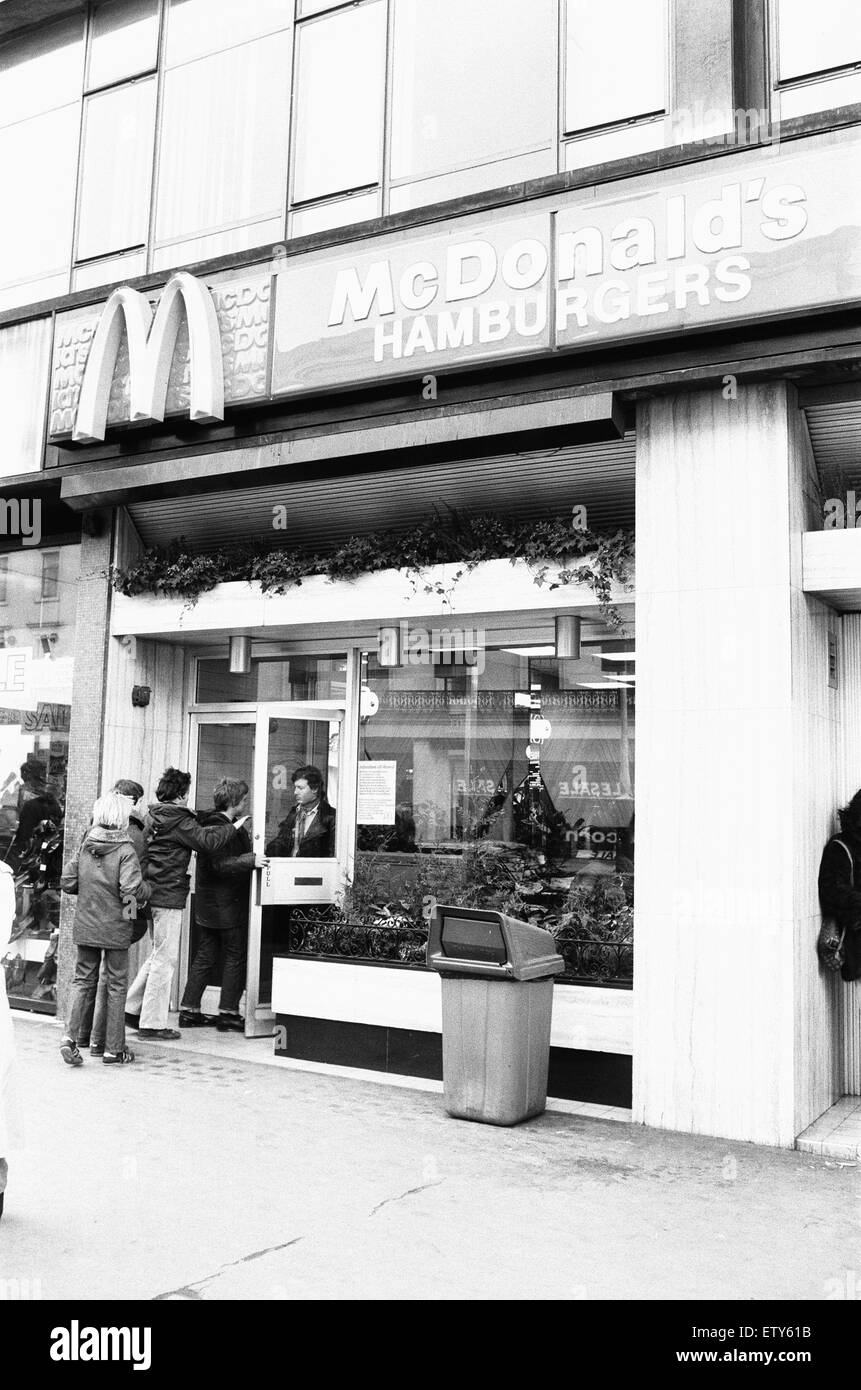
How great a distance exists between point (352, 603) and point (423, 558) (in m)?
0.65

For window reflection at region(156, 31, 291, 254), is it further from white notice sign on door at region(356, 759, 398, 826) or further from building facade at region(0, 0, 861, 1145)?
white notice sign on door at region(356, 759, 398, 826)

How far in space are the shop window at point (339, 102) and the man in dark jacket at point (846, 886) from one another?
594cm

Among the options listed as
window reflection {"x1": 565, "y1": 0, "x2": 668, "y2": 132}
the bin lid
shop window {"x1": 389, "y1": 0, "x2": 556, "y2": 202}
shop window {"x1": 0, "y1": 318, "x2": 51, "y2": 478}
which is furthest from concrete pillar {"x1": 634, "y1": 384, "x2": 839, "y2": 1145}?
shop window {"x1": 0, "y1": 318, "x2": 51, "y2": 478}

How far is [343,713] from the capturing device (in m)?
9.83

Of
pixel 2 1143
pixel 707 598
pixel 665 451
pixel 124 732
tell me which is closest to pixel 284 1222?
pixel 2 1143

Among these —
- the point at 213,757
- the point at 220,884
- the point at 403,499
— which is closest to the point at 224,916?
the point at 220,884

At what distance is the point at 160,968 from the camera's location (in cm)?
897

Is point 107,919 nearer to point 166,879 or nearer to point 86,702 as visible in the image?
point 166,879

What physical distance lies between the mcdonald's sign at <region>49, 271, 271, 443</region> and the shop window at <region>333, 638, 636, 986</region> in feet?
8.32

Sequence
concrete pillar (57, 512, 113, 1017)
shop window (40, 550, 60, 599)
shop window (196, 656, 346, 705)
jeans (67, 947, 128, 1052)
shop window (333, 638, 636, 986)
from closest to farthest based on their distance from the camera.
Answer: jeans (67, 947, 128, 1052), shop window (333, 638, 636, 986), concrete pillar (57, 512, 113, 1017), shop window (196, 656, 346, 705), shop window (40, 550, 60, 599)

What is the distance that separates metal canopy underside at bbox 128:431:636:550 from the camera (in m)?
8.16

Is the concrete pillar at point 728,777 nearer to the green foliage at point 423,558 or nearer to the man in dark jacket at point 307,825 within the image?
the green foliage at point 423,558

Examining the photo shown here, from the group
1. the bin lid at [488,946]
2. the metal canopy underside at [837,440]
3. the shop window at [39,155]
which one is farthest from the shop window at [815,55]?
the shop window at [39,155]

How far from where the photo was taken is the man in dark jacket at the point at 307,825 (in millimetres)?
9500
